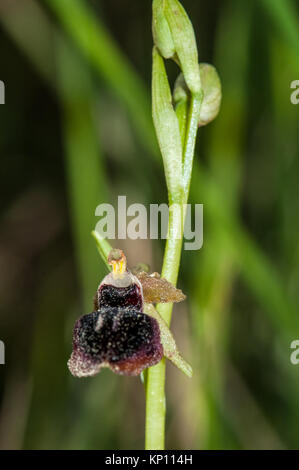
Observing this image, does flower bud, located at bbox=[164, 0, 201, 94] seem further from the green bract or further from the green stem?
the green stem

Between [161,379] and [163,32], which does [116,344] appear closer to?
[161,379]

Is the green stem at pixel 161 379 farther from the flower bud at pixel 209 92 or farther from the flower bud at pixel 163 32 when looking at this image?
the flower bud at pixel 163 32

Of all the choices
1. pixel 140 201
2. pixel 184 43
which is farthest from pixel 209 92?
pixel 140 201

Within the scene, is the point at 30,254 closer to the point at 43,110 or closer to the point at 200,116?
the point at 43,110
